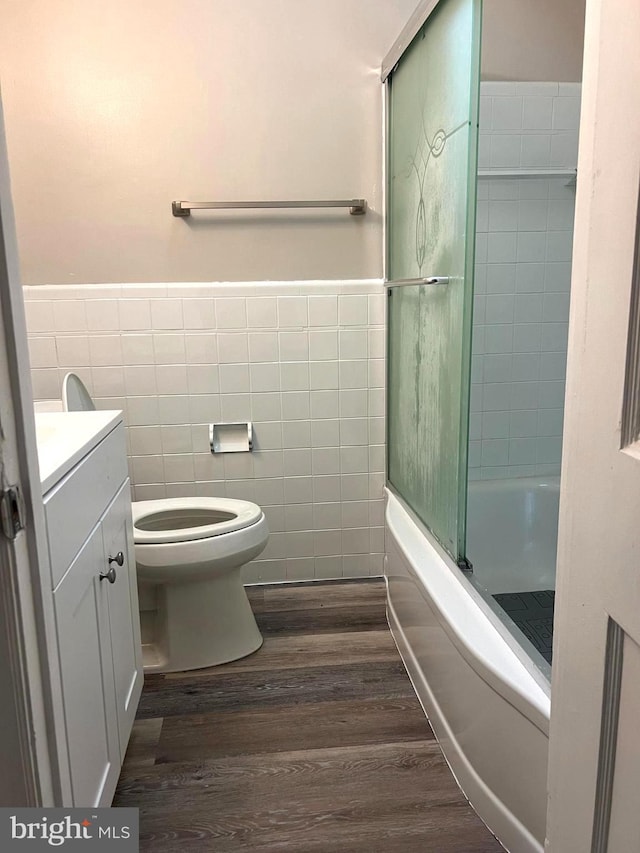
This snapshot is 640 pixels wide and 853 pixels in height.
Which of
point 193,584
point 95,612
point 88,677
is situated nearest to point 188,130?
point 193,584

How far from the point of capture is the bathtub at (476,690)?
3.85 ft

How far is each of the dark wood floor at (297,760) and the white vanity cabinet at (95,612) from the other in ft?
0.57

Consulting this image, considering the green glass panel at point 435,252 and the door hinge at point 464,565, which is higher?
the green glass panel at point 435,252

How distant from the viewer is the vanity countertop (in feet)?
3.39

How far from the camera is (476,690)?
1368 mm

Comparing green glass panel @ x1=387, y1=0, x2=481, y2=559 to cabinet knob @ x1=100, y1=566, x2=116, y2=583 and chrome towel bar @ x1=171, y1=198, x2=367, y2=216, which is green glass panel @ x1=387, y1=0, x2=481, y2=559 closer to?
chrome towel bar @ x1=171, y1=198, x2=367, y2=216

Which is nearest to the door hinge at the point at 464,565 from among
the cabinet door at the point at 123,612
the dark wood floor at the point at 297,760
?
the dark wood floor at the point at 297,760

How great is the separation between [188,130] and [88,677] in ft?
5.84

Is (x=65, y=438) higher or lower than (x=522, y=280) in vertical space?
lower

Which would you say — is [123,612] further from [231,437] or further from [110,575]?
[231,437]

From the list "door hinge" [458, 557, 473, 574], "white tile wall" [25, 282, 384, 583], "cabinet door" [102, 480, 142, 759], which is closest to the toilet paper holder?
"white tile wall" [25, 282, 384, 583]

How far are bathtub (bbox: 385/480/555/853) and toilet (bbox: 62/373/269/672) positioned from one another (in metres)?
0.49

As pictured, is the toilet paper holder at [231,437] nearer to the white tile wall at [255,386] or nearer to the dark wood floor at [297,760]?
the white tile wall at [255,386]

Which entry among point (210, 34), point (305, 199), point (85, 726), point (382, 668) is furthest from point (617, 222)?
point (210, 34)
